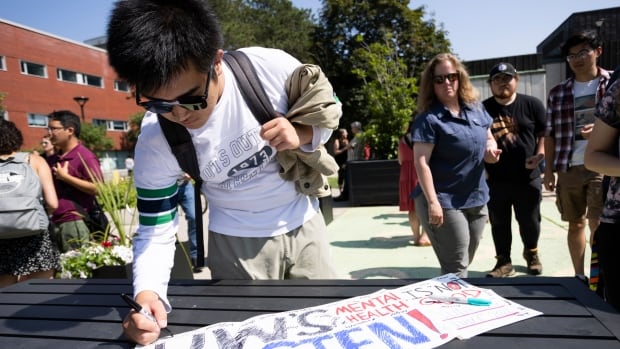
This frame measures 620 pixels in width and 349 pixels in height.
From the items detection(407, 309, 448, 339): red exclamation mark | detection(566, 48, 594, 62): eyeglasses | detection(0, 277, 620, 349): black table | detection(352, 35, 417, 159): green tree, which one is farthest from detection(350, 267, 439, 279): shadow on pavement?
detection(352, 35, 417, 159): green tree

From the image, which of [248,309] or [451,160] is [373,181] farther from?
[248,309]

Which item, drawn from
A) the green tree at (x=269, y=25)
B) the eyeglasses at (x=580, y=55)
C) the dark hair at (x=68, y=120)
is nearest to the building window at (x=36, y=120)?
the green tree at (x=269, y=25)

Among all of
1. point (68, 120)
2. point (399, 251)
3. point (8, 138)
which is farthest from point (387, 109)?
point (8, 138)

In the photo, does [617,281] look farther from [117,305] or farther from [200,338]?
[117,305]

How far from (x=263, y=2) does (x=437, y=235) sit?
32473 millimetres

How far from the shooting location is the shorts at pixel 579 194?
2869 millimetres

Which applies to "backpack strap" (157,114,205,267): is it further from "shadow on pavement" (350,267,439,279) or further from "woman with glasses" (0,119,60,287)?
"shadow on pavement" (350,267,439,279)

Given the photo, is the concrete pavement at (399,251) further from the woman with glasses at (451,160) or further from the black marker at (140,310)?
the black marker at (140,310)

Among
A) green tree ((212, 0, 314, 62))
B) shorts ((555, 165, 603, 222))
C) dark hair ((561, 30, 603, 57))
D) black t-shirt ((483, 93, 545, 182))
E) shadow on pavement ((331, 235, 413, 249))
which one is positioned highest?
green tree ((212, 0, 314, 62))

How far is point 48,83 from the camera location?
25.9 m

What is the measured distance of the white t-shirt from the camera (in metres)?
1.40

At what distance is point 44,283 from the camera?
74.7 inches

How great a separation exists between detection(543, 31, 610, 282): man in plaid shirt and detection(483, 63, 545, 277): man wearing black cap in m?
0.17

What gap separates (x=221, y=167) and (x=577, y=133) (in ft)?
9.05
